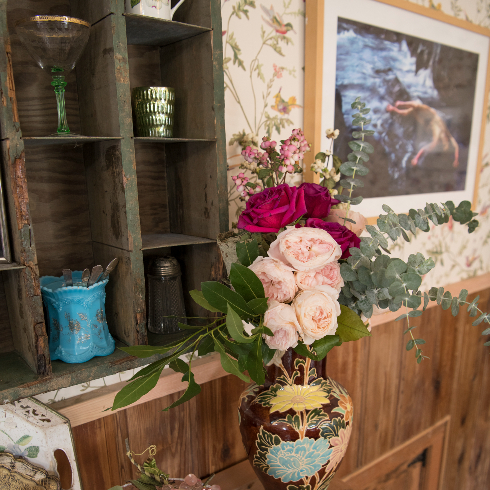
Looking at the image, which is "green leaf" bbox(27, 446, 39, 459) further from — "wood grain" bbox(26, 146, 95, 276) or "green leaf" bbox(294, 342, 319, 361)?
"green leaf" bbox(294, 342, 319, 361)

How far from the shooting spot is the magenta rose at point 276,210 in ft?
2.36

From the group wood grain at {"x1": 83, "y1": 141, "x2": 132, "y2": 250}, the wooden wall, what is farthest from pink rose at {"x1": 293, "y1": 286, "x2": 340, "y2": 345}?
the wooden wall

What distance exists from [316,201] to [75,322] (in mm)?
513

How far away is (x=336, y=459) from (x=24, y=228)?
0.72m

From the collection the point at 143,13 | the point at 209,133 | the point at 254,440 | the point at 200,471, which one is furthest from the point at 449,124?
the point at 200,471

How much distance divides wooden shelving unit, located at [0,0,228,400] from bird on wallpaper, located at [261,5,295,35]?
281 mm

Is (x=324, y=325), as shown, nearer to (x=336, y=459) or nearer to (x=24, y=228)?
(x=336, y=459)

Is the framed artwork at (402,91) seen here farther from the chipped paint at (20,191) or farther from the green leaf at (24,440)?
the green leaf at (24,440)

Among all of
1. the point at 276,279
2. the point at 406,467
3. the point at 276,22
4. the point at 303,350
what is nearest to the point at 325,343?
the point at 303,350

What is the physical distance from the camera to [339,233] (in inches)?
28.1

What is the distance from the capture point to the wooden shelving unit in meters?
0.72

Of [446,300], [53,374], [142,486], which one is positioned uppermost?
[446,300]

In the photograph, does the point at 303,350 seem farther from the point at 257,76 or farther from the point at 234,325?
the point at 257,76

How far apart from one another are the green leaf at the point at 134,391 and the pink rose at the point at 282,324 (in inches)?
7.6
